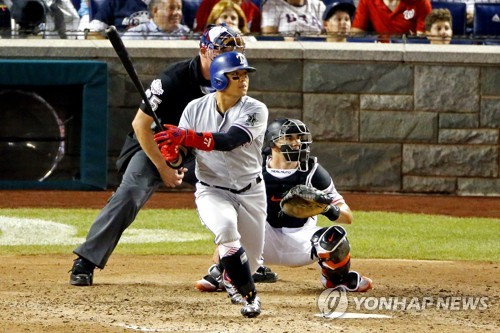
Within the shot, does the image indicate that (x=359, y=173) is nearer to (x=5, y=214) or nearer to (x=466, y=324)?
(x=5, y=214)

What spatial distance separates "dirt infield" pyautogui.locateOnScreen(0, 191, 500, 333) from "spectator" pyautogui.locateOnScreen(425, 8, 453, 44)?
4582 millimetres

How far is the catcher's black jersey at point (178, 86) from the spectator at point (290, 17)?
18.1 ft

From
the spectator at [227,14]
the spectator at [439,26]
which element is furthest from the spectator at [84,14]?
the spectator at [439,26]

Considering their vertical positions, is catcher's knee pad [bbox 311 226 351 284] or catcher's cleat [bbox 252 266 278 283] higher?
catcher's knee pad [bbox 311 226 351 284]

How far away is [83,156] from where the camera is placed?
11.9 metres

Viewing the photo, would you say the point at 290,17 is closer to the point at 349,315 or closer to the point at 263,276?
the point at 263,276

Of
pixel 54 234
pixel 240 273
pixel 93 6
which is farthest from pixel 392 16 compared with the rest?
pixel 240 273

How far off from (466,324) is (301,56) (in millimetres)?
7040

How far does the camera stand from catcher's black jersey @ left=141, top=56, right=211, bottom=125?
21.5 feet

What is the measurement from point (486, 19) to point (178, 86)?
6707 mm

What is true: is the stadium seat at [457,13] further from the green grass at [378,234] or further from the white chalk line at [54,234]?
the white chalk line at [54,234]

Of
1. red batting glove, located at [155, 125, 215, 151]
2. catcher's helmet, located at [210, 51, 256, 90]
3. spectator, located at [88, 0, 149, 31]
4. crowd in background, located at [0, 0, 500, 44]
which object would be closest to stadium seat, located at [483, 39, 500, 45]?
crowd in background, located at [0, 0, 500, 44]

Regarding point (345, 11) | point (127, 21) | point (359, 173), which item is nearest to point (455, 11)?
point (345, 11)

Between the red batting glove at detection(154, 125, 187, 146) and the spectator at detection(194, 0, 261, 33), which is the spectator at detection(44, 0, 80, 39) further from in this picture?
the red batting glove at detection(154, 125, 187, 146)
